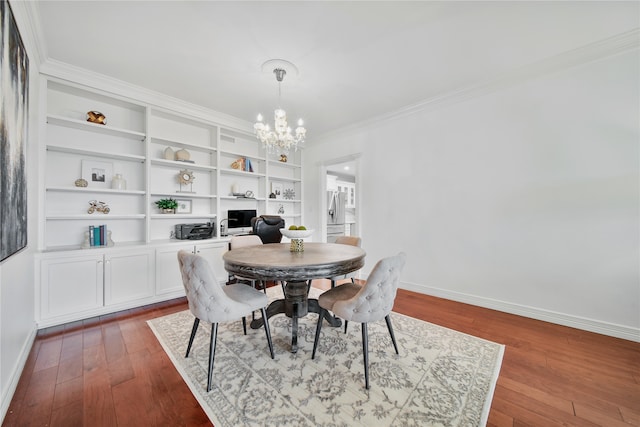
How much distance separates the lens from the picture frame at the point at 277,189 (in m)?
4.85

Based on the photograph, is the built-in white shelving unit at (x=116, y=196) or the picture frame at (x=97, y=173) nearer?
the built-in white shelving unit at (x=116, y=196)

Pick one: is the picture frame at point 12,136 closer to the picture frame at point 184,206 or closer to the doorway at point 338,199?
the picture frame at point 184,206

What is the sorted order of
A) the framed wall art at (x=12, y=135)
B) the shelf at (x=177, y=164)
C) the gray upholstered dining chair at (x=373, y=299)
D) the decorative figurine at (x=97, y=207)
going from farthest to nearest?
the shelf at (x=177, y=164), the decorative figurine at (x=97, y=207), the gray upholstered dining chair at (x=373, y=299), the framed wall art at (x=12, y=135)

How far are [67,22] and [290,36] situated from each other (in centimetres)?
182

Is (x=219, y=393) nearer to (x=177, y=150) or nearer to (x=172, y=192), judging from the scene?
(x=172, y=192)

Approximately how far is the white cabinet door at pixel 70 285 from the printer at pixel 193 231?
0.87m

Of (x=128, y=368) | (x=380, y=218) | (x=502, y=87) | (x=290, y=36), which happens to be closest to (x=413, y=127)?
(x=502, y=87)

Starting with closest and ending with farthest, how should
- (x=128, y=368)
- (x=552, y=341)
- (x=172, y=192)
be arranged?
1. (x=128, y=368)
2. (x=552, y=341)
3. (x=172, y=192)

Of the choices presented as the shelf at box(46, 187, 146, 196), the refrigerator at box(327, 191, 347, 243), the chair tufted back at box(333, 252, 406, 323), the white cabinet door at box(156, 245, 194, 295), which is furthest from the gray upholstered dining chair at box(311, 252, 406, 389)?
the refrigerator at box(327, 191, 347, 243)

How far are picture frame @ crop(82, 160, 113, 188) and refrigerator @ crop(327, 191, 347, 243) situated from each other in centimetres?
462

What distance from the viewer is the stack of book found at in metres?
2.65

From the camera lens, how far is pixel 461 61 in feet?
7.73

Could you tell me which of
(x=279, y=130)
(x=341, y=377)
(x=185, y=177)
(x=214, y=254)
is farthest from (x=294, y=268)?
(x=185, y=177)

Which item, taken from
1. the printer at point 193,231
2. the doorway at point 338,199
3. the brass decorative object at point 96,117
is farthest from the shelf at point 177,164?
the doorway at point 338,199
